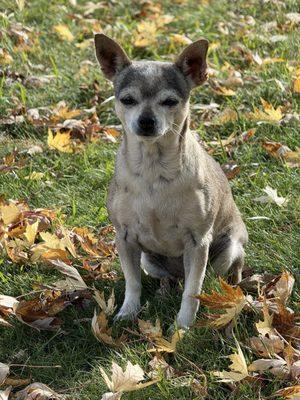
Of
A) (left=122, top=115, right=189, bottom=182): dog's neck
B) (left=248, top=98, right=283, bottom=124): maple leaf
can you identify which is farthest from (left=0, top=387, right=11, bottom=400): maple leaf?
(left=248, top=98, right=283, bottom=124): maple leaf

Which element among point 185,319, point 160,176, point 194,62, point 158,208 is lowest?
point 185,319

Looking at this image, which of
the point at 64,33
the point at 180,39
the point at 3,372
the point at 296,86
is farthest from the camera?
the point at 64,33

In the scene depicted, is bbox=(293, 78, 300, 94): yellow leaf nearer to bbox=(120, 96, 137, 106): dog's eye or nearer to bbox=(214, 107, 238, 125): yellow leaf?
bbox=(214, 107, 238, 125): yellow leaf

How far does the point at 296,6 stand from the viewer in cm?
A: 839

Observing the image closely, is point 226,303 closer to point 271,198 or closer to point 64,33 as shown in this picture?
point 271,198

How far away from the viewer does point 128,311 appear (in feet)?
14.5

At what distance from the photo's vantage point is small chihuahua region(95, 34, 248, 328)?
4281 mm

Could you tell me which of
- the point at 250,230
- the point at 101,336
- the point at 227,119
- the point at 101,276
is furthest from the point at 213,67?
the point at 101,336

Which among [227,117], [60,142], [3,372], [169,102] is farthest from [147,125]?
[227,117]

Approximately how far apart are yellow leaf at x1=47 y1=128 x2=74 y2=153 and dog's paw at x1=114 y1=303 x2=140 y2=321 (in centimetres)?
204

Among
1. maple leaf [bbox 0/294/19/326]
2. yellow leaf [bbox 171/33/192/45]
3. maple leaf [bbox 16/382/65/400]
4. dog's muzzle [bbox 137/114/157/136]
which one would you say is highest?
dog's muzzle [bbox 137/114/157/136]

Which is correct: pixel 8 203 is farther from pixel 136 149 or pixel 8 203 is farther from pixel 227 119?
pixel 227 119

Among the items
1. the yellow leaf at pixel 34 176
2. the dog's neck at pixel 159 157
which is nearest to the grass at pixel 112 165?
the yellow leaf at pixel 34 176

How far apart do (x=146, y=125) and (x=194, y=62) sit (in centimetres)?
56
